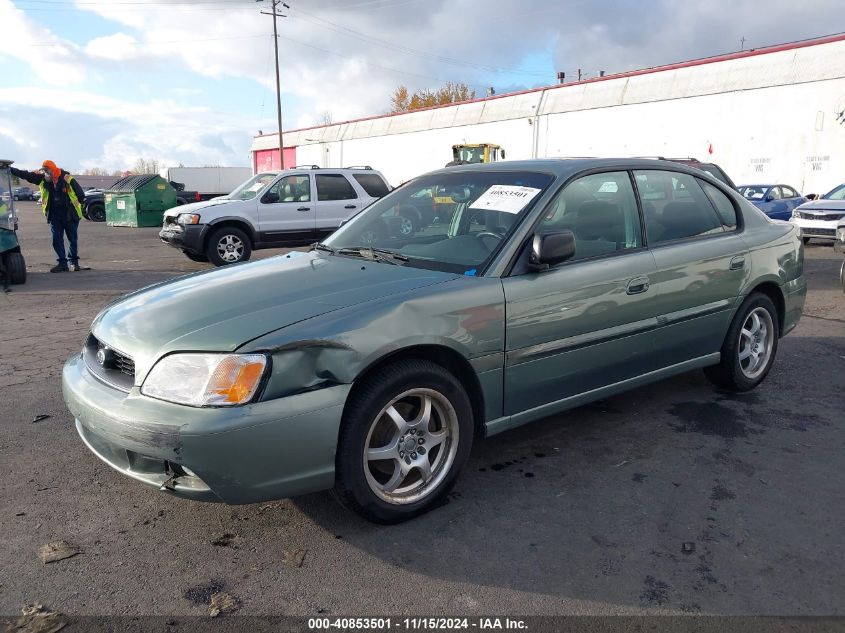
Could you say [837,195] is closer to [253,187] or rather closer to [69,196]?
[253,187]

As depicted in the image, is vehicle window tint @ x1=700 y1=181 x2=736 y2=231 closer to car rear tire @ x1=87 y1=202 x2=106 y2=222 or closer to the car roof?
the car roof

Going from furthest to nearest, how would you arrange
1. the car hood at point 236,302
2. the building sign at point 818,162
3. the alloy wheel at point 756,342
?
the building sign at point 818,162
the alloy wheel at point 756,342
the car hood at point 236,302

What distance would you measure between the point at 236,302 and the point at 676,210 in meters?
2.87

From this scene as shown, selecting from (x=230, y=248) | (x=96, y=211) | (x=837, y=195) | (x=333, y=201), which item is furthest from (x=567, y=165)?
(x=96, y=211)

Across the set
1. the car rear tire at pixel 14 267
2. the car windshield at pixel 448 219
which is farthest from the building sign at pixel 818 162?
the car rear tire at pixel 14 267

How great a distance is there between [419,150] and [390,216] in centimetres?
3597

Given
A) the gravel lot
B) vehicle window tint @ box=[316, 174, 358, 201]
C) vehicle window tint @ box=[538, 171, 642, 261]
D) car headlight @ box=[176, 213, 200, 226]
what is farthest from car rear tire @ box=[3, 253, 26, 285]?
vehicle window tint @ box=[538, 171, 642, 261]

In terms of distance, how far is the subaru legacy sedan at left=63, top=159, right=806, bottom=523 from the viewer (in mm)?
2652

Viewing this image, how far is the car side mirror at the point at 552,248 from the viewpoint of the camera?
3279 mm

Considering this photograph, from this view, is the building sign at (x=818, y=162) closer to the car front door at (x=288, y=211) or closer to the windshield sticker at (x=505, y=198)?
the car front door at (x=288, y=211)

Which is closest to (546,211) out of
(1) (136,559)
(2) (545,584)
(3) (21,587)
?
(2) (545,584)

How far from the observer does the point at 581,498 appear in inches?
131

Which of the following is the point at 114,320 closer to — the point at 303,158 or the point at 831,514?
the point at 831,514

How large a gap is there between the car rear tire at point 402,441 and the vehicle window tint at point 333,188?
9.85m
